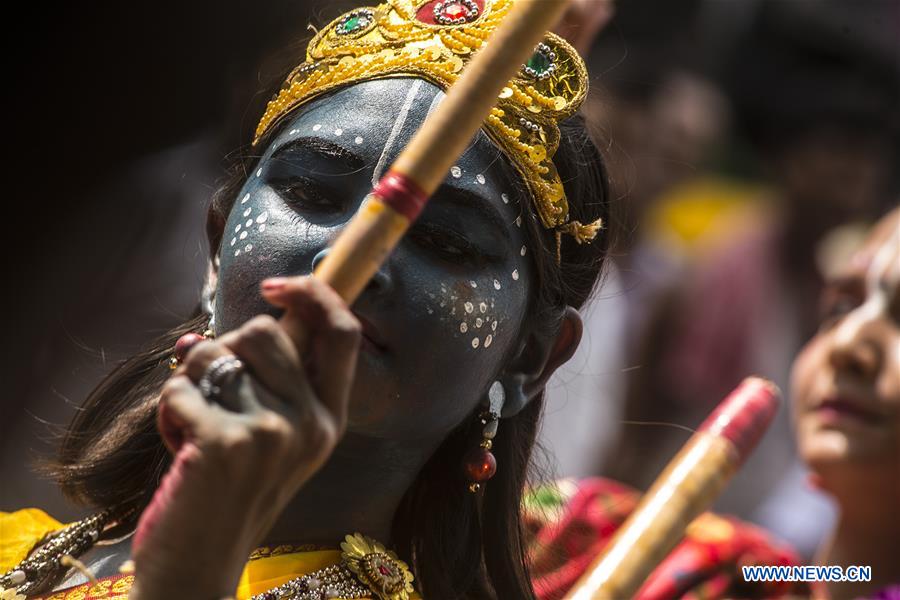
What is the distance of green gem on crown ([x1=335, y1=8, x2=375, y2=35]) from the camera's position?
9.44 ft

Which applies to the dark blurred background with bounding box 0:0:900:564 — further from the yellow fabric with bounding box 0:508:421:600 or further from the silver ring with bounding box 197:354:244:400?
the silver ring with bounding box 197:354:244:400

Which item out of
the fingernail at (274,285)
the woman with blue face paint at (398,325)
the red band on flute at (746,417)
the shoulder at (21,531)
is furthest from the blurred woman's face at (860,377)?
the fingernail at (274,285)

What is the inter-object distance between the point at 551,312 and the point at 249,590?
808 millimetres

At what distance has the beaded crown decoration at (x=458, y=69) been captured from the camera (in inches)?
108

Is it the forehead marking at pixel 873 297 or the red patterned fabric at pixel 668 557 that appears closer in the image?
the forehead marking at pixel 873 297

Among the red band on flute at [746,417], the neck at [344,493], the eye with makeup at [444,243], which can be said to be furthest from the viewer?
the neck at [344,493]

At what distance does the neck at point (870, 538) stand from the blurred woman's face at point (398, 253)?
3.66 ft

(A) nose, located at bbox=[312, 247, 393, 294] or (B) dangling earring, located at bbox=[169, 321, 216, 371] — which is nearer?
(A) nose, located at bbox=[312, 247, 393, 294]

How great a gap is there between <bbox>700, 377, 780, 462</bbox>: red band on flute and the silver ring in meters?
0.90

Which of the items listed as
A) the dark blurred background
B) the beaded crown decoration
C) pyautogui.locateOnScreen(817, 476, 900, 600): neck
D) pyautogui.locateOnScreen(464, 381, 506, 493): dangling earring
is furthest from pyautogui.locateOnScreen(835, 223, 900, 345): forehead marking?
pyautogui.locateOnScreen(464, 381, 506, 493): dangling earring

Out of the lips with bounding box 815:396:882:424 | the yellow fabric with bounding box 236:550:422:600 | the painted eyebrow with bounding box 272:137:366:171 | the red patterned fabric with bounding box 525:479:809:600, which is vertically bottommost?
the red patterned fabric with bounding box 525:479:809:600

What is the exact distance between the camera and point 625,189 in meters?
3.29

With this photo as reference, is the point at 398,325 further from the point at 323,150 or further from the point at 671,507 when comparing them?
the point at 671,507

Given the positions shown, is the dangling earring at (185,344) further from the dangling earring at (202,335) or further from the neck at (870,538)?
the neck at (870,538)
